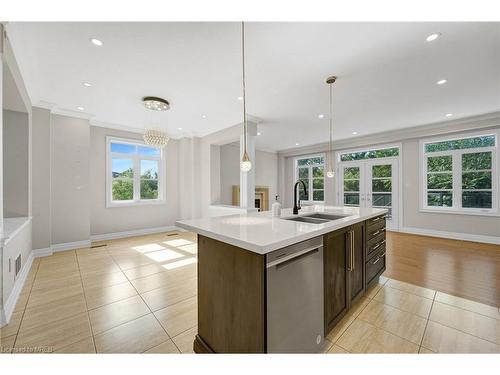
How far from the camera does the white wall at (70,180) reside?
153 inches

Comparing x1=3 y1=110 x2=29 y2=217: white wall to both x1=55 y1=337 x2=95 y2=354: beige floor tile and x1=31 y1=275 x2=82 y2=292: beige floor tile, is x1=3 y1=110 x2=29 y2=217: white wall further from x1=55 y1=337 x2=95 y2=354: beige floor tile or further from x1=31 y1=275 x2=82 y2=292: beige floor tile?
x1=55 y1=337 x2=95 y2=354: beige floor tile

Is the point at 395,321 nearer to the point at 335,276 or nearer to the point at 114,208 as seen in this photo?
the point at 335,276

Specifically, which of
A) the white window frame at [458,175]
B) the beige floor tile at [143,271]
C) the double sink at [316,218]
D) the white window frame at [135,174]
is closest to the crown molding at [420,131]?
the white window frame at [458,175]

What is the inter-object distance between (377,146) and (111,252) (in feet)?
23.7

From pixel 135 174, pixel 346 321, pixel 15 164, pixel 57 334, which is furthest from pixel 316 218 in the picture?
pixel 135 174

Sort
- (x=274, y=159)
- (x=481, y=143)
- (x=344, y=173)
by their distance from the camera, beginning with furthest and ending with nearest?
(x=274, y=159) → (x=344, y=173) → (x=481, y=143)

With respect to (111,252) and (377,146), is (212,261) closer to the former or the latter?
(111,252)

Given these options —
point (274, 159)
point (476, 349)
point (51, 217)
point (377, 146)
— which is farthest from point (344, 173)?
point (51, 217)

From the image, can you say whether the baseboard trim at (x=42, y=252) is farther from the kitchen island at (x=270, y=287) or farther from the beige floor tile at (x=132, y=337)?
the kitchen island at (x=270, y=287)

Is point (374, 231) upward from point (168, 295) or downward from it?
upward

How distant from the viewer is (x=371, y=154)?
622 cm

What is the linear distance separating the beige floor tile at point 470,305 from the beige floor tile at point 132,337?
2905 mm

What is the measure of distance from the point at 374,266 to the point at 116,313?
9.44 feet
